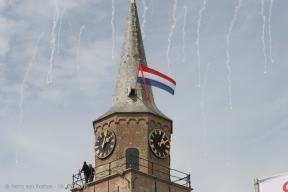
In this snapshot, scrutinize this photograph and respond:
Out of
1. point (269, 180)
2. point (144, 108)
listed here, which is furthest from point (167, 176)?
point (269, 180)

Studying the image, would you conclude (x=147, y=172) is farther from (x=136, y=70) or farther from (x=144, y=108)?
(x=136, y=70)

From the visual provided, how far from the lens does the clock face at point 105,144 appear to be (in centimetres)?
5672

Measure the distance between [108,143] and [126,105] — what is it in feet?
12.7

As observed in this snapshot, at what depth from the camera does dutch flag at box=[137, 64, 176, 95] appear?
59344mm

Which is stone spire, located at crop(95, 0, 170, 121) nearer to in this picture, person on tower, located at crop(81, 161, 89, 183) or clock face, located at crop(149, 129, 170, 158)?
clock face, located at crop(149, 129, 170, 158)

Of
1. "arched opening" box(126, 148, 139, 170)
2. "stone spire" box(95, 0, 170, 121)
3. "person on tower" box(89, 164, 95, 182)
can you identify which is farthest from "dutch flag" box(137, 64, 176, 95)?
"person on tower" box(89, 164, 95, 182)

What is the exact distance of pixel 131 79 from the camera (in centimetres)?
6094

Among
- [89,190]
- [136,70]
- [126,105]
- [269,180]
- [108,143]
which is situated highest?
[136,70]

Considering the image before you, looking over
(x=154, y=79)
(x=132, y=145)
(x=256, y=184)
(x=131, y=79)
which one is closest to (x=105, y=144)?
(x=132, y=145)

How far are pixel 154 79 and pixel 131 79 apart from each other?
2.34 metres

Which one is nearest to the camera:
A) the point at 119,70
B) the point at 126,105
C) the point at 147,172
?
the point at 147,172

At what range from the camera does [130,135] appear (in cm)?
5675

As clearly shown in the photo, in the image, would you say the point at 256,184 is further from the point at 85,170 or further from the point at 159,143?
the point at 85,170

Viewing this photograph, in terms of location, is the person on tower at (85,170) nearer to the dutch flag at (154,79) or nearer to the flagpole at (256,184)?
the dutch flag at (154,79)
